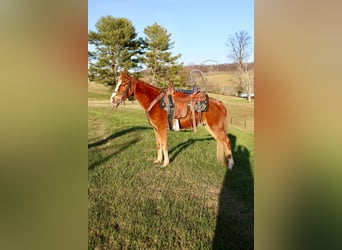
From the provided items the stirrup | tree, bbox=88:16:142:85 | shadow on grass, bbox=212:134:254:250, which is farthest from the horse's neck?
shadow on grass, bbox=212:134:254:250

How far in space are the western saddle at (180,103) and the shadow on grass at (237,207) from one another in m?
0.31

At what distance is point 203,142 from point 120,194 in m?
0.75

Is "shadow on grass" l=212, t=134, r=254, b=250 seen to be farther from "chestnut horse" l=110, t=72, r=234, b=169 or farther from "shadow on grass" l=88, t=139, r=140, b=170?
"shadow on grass" l=88, t=139, r=140, b=170

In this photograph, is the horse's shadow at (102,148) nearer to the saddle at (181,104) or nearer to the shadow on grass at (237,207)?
the saddle at (181,104)

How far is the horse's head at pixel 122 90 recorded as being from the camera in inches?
70.9

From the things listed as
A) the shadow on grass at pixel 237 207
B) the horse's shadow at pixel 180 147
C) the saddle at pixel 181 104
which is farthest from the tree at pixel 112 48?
the shadow on grass at pixel 237 207

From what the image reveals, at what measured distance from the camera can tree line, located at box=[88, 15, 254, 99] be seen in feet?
5.12

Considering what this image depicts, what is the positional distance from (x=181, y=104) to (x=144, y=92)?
0.31 meters

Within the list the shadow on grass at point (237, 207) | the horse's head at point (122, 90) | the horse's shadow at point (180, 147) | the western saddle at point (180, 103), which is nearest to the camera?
the shadow on grass at point (237, 207)

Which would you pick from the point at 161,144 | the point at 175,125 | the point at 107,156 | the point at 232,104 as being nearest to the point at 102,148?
the point at 107,156

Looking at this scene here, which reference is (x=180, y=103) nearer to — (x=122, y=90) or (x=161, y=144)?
(x=161, y=144)

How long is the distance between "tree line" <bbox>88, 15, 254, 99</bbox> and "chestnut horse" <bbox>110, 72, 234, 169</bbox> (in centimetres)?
8
